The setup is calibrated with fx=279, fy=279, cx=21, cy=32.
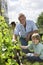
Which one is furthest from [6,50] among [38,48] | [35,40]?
[38,48]

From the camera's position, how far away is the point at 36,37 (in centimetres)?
567

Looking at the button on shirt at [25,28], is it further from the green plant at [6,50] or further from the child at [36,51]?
the green plant at [6,50]

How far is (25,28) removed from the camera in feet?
20.5

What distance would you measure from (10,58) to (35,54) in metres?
3.22

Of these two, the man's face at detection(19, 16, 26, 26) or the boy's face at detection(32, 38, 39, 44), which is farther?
the man's face at detection(19, 16, 26, 26)

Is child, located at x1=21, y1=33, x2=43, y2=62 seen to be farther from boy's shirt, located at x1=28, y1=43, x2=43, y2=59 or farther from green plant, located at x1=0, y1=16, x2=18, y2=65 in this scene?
green plant, located at x1=0, y1=16, x2=18, y2=65

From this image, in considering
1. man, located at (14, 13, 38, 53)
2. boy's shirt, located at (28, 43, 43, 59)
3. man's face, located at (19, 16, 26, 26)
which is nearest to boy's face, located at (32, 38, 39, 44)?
boy's shirt, located at (28, 43, 43, 59)

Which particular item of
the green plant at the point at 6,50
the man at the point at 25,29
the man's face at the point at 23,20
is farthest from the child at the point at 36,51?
the green plant at the point at 6,50

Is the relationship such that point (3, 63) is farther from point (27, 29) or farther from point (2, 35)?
point (27, 29)

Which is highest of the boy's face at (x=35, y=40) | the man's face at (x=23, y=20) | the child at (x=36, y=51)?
the man's face at (x=23, y=20)

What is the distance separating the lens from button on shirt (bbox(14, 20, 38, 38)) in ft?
20.3

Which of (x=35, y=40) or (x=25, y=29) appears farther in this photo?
(x=25, y=29)

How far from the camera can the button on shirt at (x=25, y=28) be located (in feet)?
20.3

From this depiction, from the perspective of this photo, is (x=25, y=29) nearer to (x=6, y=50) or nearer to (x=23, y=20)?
→ (x=23, y=20)
